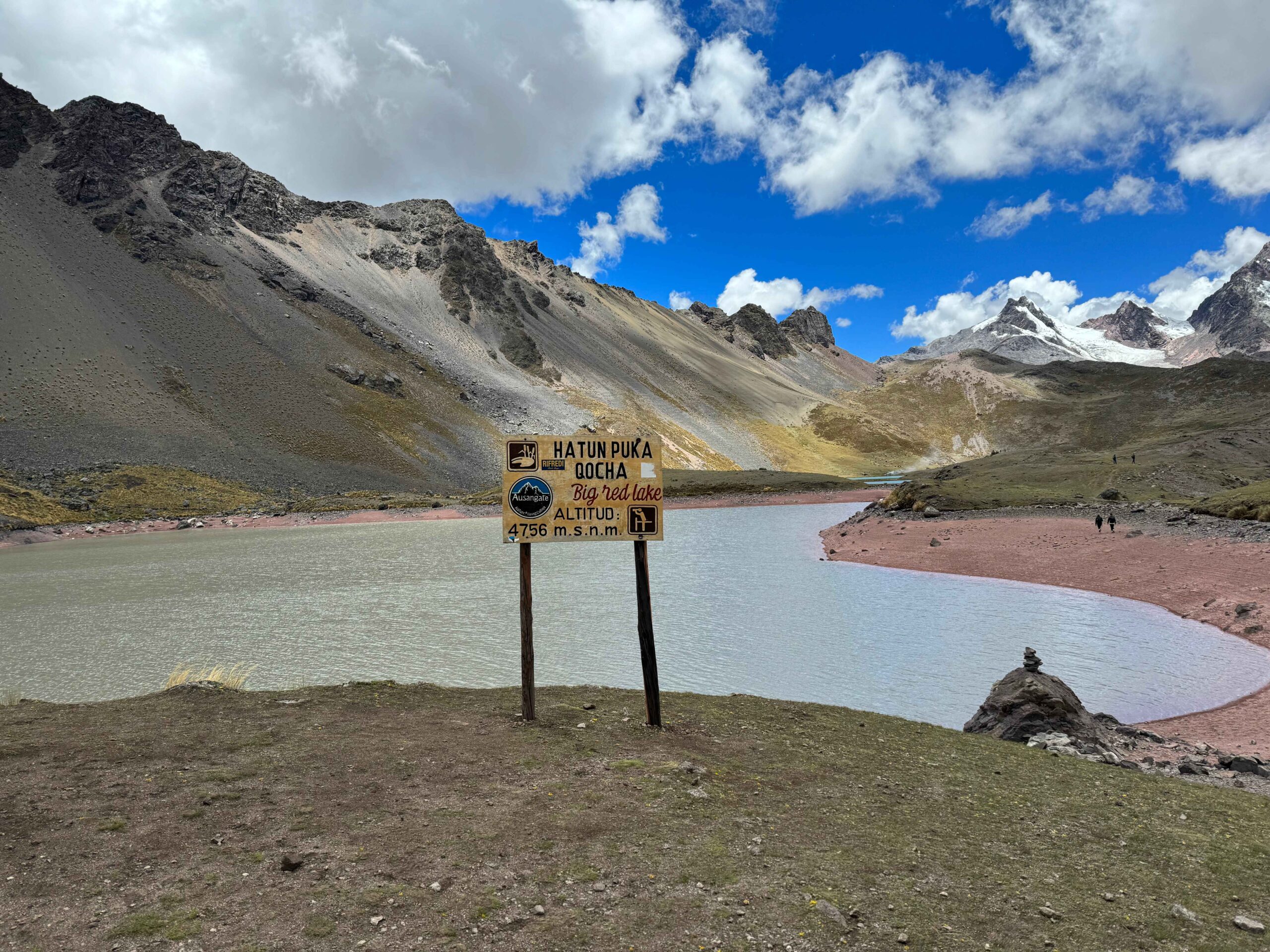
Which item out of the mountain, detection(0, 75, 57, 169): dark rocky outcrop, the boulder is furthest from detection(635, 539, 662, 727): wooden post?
detection(0, 75, 57, 169): dark rocky outcrop

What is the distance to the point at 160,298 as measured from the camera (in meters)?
103

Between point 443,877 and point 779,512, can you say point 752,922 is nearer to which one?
point 443,877

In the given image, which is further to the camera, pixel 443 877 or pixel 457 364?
pixel 457 364

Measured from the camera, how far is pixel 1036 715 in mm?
12156

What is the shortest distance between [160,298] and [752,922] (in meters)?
125

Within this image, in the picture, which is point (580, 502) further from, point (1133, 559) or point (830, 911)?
point (1133, 559)

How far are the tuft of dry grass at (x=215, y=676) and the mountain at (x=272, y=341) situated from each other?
66.5 meters

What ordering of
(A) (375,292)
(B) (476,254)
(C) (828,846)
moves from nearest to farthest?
1. (C) (828,846)
2. (A) (375,292)
3. (B) (476,254)

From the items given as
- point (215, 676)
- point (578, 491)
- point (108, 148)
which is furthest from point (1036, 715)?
point (108, 148)

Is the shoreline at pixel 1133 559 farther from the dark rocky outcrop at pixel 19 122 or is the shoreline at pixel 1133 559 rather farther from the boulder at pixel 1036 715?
the dark rocky outcrop at pixel 19 122

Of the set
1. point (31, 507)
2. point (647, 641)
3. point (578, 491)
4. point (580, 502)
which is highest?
point (31, 507)

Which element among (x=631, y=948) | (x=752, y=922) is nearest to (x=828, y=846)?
(x=752, y=922)

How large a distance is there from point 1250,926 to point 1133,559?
98.9ft

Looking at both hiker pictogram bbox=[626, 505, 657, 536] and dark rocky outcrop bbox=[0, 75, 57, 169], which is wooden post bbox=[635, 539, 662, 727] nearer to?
hiker pictogram bbox=[626, 505, 657, 536]
